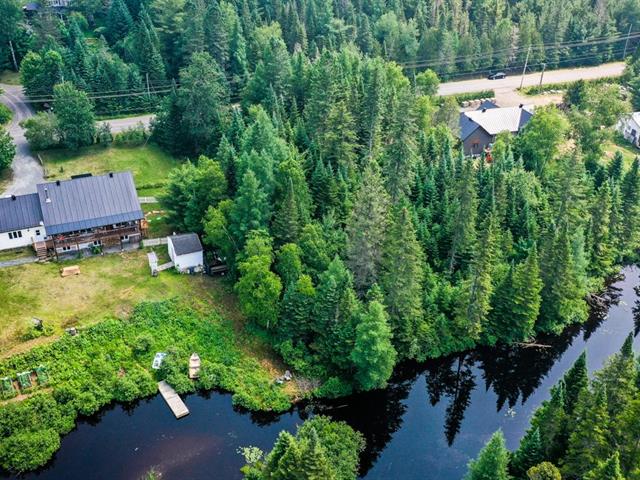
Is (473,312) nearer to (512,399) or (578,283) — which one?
(512,399)

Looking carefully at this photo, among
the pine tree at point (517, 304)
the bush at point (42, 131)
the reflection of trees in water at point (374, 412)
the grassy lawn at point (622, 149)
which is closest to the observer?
the reflection of trees in water at point (374, 412)

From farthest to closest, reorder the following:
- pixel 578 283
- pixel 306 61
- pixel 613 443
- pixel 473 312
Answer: pixel 306 61
pixel 578 283
pixel 473 312
pixel 613 443

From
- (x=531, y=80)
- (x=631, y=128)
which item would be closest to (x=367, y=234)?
(x=631, y=128)

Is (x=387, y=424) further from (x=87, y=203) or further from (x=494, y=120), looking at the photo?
(x=494, y=120)

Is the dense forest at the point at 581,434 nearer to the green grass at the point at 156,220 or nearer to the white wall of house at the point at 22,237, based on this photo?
the green grass at the point at 156,220

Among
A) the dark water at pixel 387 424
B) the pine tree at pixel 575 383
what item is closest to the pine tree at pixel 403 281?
the dark water at pixel 387 424

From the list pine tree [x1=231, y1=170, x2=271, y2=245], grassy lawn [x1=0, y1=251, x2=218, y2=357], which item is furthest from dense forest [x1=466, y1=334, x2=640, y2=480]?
grassy lawn [x1=0, y1=251, x2=218, y2=357]

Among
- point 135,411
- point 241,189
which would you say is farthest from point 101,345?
point 241,189
